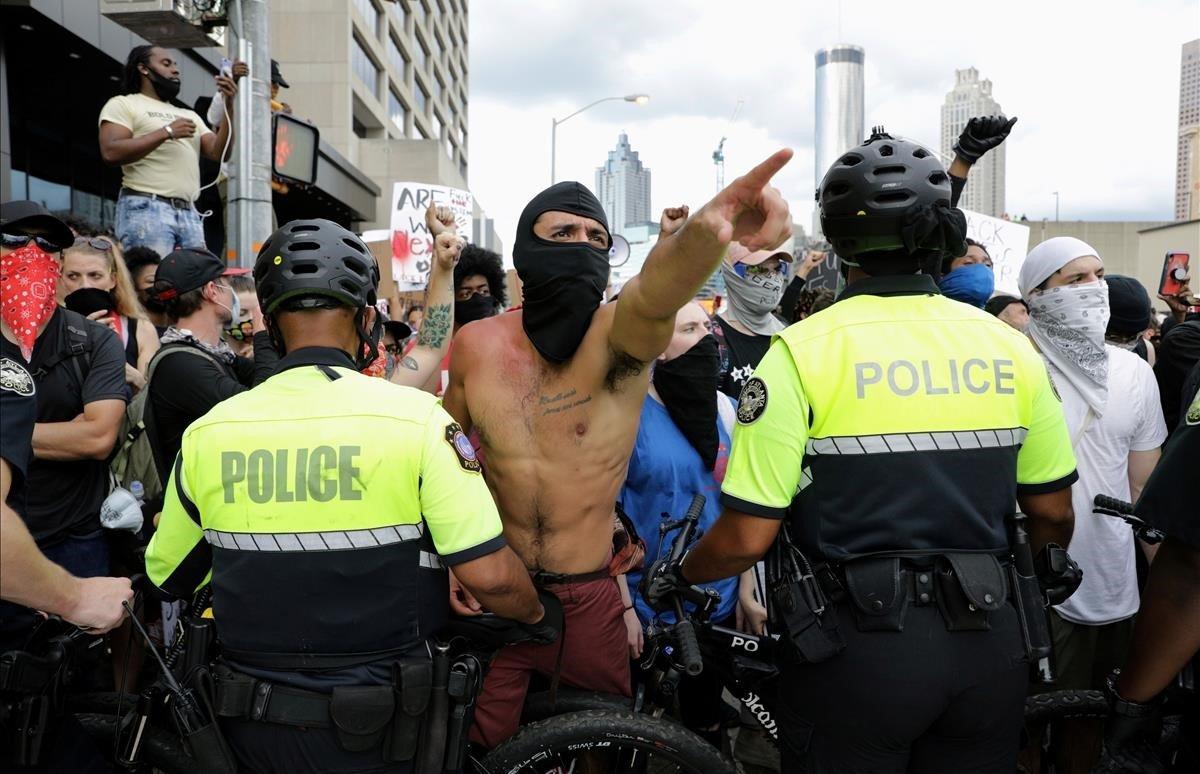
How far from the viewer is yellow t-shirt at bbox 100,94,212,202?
6203mm

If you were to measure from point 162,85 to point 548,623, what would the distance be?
18.9 feet

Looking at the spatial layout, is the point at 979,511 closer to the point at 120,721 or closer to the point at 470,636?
the point at 470,636

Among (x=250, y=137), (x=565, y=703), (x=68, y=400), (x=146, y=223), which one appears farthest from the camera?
(x=250, y=137)

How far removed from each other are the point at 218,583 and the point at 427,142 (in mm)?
36482

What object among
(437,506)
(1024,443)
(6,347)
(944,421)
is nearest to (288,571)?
(437,506)

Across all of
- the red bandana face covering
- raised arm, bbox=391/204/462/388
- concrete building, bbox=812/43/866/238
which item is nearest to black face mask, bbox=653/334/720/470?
raised arm, bbox=391/204/462/388

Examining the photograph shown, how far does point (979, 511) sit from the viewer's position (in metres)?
2.19

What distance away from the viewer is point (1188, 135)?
92.2m

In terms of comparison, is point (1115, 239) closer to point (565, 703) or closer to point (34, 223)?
point (565, 703)

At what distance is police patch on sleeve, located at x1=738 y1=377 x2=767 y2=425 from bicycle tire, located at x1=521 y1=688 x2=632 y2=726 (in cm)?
115

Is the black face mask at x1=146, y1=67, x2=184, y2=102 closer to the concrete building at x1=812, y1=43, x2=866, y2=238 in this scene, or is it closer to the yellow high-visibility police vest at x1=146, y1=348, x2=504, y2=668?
the yellow high-visibility police vest at x1=146, y1=348, x2=504, y2=668

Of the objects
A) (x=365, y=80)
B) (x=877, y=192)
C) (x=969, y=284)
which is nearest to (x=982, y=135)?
(x=969, y=284)

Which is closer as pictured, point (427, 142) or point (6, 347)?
point (6, 347)

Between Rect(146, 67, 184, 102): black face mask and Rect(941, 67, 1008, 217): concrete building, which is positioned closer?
Rect(146, 67, 184, 102): black face mask
